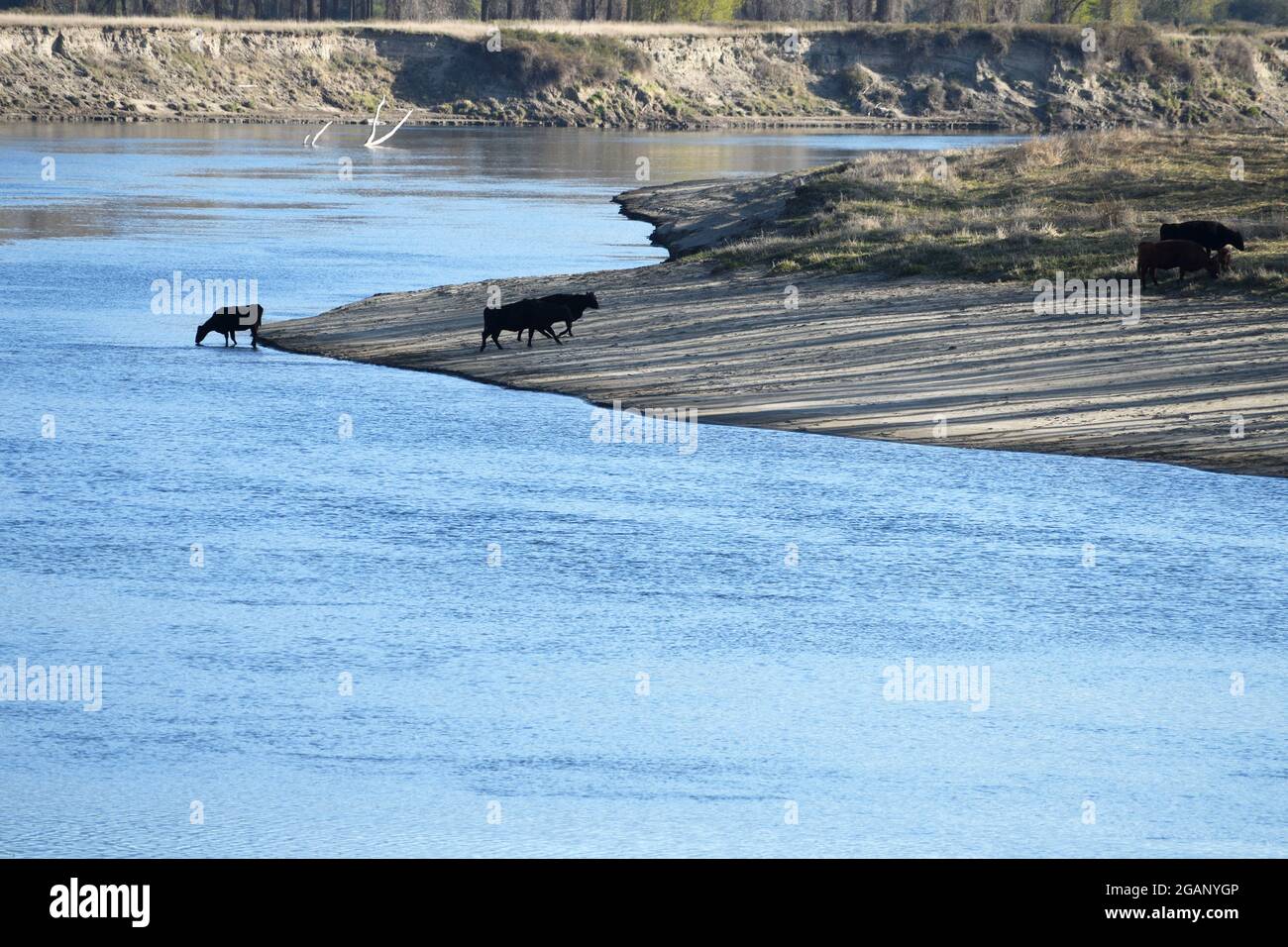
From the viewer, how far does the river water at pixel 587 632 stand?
1049 cm

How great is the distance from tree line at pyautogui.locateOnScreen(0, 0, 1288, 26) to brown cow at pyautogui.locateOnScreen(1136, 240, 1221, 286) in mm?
95612

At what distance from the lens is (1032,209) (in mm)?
36250

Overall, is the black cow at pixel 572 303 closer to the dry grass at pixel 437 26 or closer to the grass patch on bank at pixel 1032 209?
the grass patch on bank at pixel 1032 209

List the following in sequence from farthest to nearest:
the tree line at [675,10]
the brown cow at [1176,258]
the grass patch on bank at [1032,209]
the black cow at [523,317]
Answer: the tree line at [675,10] → the grass patch on bank at [1032,209] → the brown cow at [1176,258] → the black cow at [523,317]

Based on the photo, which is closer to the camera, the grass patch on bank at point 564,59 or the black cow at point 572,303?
the black cow at point 572,303

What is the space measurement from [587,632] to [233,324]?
14.9 meters

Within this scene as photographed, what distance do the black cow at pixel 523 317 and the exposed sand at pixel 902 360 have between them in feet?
1.08

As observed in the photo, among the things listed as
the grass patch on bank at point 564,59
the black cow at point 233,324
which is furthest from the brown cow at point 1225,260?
the grass patch on bank at point 564,59

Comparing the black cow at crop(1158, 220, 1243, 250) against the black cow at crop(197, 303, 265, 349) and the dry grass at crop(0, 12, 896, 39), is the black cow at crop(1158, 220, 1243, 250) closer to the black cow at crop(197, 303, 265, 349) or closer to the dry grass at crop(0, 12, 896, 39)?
the black cow at crop(197, 303, 265, 349)

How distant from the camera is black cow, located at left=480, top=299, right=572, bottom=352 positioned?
25.6m

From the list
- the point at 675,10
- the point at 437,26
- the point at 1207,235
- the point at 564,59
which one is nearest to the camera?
the point at 1207,235

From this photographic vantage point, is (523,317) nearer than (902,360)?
No

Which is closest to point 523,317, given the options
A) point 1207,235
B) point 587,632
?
point 1207,235

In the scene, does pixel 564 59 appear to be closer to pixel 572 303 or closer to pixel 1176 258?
pixel 572 303
